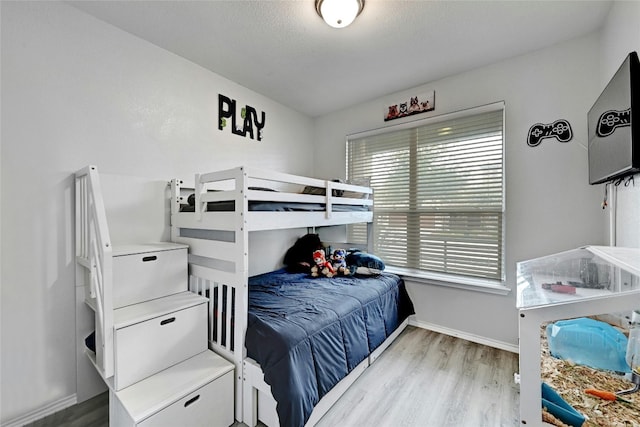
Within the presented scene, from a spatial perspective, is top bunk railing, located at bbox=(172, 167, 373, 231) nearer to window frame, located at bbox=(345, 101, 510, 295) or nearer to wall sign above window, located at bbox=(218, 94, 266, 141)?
wall sign above window, located at bbox=(218, 94, 266, 141)

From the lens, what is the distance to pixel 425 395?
1763mm

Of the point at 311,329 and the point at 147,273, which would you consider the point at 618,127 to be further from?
the point at 147,273

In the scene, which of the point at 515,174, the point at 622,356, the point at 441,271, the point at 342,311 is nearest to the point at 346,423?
the point at 342,311

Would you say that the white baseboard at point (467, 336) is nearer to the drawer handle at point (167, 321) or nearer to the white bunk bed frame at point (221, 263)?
the white bunk bed frame at point (221, 263)

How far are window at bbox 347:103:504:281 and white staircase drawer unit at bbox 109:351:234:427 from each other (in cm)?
214

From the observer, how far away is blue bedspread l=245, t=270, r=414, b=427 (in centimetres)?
135

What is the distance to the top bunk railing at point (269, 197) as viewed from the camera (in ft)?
5.13

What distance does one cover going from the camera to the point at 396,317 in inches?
98.0

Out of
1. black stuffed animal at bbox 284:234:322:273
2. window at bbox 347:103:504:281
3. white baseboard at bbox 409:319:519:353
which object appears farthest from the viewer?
black stuffed animal at bbox 284:234:322:273

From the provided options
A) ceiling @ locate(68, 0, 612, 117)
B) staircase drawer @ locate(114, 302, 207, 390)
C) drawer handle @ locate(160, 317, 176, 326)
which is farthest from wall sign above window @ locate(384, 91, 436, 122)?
drawer handle @ locate(160, 317, 176, 326)

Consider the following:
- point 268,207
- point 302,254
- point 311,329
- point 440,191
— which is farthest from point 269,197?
point 440,191

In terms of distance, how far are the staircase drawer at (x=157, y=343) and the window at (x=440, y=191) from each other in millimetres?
2147

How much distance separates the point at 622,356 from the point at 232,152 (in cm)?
288

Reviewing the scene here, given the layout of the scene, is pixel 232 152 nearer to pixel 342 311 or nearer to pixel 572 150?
pixel 342 311
